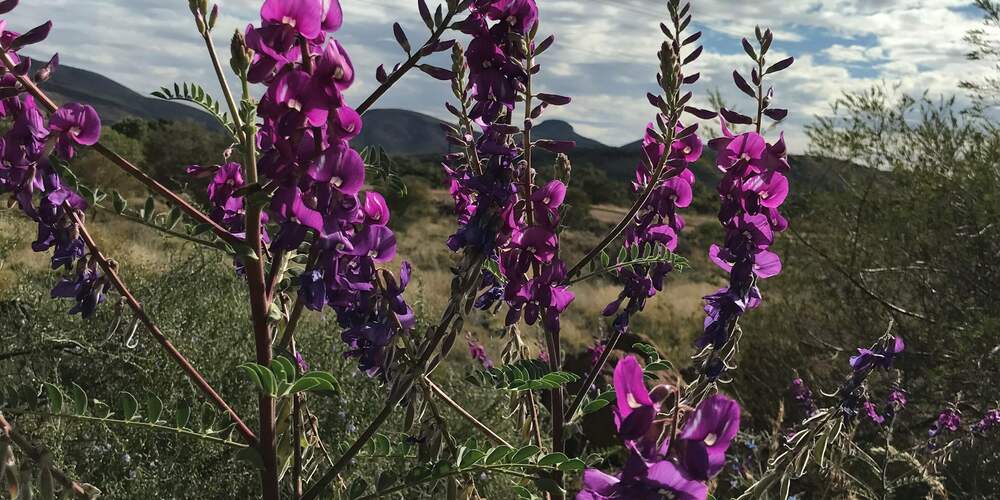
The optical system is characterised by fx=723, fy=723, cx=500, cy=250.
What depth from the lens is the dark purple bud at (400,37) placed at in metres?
Answer: 1.28

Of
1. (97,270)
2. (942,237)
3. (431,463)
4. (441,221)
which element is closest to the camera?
(431,463)

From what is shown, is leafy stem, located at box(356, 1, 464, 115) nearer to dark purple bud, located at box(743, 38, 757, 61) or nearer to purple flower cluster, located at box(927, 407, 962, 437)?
dark purple bud, located at box(743, 38, 757, 61)

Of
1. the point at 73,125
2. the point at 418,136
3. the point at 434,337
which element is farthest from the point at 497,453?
the point at 418,136

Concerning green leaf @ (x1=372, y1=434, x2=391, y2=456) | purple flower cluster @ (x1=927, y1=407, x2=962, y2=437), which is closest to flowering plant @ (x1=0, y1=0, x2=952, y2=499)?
green leaf @ (x1=372, y1=434, x2=391, y2=456)

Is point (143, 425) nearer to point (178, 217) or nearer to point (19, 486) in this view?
point (19, 486)

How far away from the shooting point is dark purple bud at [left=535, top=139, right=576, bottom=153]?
1486 mm

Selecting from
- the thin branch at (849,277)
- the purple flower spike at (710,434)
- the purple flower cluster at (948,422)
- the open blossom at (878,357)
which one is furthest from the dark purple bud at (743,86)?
the thin branch at (849,277)

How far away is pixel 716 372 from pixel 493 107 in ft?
2.23

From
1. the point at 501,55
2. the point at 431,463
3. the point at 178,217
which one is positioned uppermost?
the point at 501,55

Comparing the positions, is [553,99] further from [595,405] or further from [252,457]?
[252,457]

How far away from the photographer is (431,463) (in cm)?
131

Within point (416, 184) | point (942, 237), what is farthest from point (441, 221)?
point (942, 237)

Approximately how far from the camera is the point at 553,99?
4.95 feet

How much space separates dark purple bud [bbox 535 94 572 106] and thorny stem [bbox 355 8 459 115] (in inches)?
11.6
